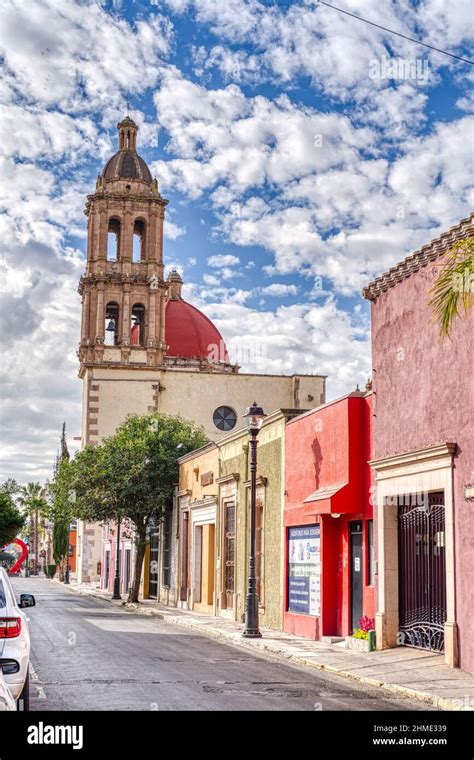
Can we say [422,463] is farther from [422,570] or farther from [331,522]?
[331,522]

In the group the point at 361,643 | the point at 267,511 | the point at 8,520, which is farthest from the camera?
the point at 8,520

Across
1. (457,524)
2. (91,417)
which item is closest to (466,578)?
(457,524)

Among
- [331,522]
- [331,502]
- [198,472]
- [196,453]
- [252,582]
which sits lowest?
[252,582]

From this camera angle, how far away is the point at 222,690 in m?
12.6

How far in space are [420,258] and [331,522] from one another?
22.2 ft

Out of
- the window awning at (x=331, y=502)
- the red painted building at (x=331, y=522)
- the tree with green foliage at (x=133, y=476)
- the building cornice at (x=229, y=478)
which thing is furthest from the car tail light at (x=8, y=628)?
the tree with green foliage at (x=133, y=476)

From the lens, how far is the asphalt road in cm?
1144

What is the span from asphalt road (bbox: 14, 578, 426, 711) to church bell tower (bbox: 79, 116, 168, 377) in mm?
34564

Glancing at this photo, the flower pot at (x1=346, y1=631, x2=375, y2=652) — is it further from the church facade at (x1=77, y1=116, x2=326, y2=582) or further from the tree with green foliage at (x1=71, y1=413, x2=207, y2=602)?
the church facade at (x1=77, y1=116, x2=326, y2=582)

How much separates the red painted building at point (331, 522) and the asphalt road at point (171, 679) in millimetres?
2392

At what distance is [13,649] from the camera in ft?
32.6

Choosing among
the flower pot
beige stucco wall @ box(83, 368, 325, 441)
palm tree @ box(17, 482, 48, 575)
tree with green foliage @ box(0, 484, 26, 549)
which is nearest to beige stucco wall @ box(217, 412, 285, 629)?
the flower pot

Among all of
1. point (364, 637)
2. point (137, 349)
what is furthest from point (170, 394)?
point (364, 637)
